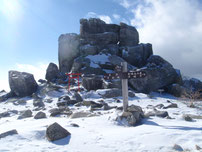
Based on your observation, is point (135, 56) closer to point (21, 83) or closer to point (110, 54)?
point (110, 54)

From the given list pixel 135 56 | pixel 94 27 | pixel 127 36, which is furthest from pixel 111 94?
pixel 94 27

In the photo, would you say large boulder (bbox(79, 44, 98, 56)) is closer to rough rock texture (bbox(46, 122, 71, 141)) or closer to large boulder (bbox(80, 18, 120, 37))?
large boulder (bbox(80, 18, 120, 37))

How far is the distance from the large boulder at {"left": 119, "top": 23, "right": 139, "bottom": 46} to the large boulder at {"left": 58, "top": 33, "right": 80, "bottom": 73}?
1322cm

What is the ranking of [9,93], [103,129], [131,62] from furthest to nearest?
[131,62] → [9,93] → [103,129]

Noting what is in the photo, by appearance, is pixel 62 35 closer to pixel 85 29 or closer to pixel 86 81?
pixel 85 29

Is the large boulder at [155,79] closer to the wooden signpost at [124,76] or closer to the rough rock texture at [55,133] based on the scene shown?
the wooden signpost at [124,76]

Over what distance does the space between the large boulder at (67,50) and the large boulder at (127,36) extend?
1322 cm

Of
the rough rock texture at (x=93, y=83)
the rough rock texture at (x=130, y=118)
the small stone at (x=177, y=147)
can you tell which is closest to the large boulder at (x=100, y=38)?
the rough rock texture at (x=93, y=83)

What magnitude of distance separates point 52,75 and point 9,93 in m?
10.5

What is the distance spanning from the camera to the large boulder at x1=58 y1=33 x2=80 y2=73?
44.0m

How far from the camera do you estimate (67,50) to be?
44312 millimetres

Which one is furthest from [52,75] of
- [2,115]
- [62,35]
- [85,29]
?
[2,115]

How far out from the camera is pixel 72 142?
16.9ft

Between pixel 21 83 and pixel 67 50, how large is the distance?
63.3 feet
